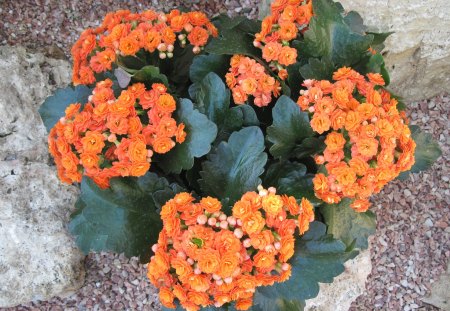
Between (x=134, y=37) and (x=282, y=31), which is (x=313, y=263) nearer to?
(x=282, y=31)

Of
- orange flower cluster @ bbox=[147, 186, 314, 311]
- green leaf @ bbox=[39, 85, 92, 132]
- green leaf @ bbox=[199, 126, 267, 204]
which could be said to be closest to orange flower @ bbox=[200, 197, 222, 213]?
orange flower cluster @ bbox=[147, 186, 314, 311]

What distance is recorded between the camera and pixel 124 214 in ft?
6.95

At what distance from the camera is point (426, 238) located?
289 centimetres

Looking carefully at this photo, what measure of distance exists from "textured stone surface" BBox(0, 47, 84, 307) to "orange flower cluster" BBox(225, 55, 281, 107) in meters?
1.01

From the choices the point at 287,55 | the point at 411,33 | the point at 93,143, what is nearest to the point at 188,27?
the point at 287,55

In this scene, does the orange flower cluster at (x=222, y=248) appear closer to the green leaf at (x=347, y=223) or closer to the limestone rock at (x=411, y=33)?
the green leaf at (x=347, y=223)

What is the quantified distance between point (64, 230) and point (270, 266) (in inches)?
46.2

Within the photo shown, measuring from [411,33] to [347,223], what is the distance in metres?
1.10

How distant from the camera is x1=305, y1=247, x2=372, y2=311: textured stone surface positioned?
2.53 meters

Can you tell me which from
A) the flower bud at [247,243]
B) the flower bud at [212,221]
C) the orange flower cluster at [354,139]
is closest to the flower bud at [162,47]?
the orange flower cluster at [354,139]

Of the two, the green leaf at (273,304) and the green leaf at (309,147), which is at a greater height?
the green leaf at (309,147)

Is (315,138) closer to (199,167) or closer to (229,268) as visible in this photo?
(199,167)

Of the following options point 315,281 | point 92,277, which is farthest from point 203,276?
point 92,277

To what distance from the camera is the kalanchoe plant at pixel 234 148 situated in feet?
5.85
